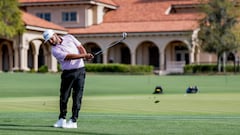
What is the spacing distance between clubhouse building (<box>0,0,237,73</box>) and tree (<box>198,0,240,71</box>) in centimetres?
386

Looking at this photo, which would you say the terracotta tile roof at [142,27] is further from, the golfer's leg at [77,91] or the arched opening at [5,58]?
the golfer's leg at [77,91]

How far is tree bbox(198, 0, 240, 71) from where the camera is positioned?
6084cm

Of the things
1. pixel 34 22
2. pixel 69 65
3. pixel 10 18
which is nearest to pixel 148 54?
pixel 34 22

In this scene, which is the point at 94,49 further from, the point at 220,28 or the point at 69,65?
the point at 69,65

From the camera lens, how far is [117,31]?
228 feet

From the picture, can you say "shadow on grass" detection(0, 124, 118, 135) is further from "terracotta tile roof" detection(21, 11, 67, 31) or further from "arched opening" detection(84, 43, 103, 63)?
"arched opening" detection(84, 43, 103, 63)

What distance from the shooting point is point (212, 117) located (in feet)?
49.0

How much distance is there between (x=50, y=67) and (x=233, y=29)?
63.4 feet

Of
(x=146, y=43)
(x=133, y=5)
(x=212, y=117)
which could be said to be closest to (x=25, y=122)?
(x=212, y=117)

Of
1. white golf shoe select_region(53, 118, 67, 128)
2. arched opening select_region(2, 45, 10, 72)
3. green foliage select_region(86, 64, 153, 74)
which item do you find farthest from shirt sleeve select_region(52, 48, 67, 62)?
arched opening select_region(2, 45, 10, 72)

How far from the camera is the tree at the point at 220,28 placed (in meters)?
60.8

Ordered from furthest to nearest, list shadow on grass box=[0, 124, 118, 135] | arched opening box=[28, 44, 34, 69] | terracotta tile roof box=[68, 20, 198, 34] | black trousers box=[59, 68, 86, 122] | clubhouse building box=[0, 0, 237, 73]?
arched opening box=[28, 44, 34, 69] → terracotta tile roof box=[68, 20, 198, 34] → clubhouse building box=[0, 0, 237, 73] → black trousers box=[59, 68, 86, 122] → shadow on grass box=[0, 124, 118, 135]

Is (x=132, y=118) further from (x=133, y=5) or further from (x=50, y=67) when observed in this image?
(x=133, y=5)

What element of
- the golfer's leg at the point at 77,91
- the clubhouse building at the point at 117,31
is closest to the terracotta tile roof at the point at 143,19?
the clubhouse building at the point at 117,31
